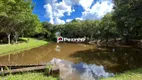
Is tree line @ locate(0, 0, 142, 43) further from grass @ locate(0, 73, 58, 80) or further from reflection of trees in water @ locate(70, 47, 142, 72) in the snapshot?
grass @ locate(0, 73, 58, 80)

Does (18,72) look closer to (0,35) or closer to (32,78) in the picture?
(32,78)

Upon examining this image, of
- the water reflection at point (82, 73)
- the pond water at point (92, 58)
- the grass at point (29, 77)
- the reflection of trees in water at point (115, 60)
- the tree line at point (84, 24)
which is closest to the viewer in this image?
the grass at point (29, 77)

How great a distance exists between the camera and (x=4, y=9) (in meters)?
33.9

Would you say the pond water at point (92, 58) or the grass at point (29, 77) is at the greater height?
the grass at point (29, 77)

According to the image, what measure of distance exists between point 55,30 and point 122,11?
6884 centimetres

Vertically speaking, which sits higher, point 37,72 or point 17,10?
point 17,10

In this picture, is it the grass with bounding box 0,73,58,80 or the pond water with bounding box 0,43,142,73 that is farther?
the pond water with bounding box 0,43,142,73

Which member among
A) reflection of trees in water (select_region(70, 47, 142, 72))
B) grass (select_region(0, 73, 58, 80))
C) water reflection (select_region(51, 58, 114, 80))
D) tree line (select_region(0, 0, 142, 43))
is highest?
tree line (select_region(0, 0, 142, 43))

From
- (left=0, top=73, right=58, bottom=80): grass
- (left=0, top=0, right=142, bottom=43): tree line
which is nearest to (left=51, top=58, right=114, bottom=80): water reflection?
(left=0, top=73, right=58, bottom=80): grass

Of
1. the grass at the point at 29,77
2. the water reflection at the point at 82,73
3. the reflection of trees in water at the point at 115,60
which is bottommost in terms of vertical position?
the water reflection at the point at 82,73

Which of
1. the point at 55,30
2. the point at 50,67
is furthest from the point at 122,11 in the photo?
the point at 55,30

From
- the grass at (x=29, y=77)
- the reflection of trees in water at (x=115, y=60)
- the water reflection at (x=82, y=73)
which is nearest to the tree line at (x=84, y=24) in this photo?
the reflection of trees in water at (x=115, y=60)

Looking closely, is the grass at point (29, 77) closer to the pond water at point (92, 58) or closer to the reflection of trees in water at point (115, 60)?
the pond water at point (92, 58)

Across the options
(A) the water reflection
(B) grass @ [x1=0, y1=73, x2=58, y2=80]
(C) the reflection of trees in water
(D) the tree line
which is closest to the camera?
(B) grass @ [x1=0, y1=73, x2=58, y2=80]
